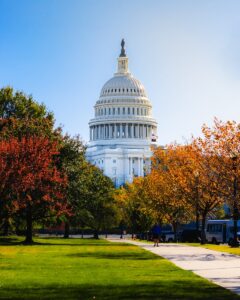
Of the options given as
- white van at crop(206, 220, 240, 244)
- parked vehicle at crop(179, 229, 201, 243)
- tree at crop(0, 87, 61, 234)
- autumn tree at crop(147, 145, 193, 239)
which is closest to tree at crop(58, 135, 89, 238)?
tree at crop(0, 87, 61, 234)

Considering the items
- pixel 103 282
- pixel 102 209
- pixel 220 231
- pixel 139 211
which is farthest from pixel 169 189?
pixel 103 282

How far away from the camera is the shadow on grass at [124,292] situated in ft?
71.5

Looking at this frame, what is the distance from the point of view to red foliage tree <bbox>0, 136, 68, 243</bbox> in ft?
201

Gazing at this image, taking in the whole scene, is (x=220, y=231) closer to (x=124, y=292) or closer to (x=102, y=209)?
(x=102, y=209)

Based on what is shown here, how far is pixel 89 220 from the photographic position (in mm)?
101562

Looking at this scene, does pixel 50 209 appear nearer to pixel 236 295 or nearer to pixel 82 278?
pixel 82 278

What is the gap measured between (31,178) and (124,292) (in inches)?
1606

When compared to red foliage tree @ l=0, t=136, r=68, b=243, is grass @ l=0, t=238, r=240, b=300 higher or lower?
lower

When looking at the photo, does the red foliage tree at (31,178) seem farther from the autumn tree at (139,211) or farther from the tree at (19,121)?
the autumn tree at (139,211)

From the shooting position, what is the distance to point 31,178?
6309 centimetres

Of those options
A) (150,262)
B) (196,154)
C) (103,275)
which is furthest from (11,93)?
(103,275)

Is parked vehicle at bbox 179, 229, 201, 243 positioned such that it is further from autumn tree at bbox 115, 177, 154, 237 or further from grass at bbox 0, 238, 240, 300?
grass at bbox 0, 238, 240, 300

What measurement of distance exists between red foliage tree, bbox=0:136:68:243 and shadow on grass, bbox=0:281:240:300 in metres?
35.1

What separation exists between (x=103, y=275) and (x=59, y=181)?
39.8 meters
